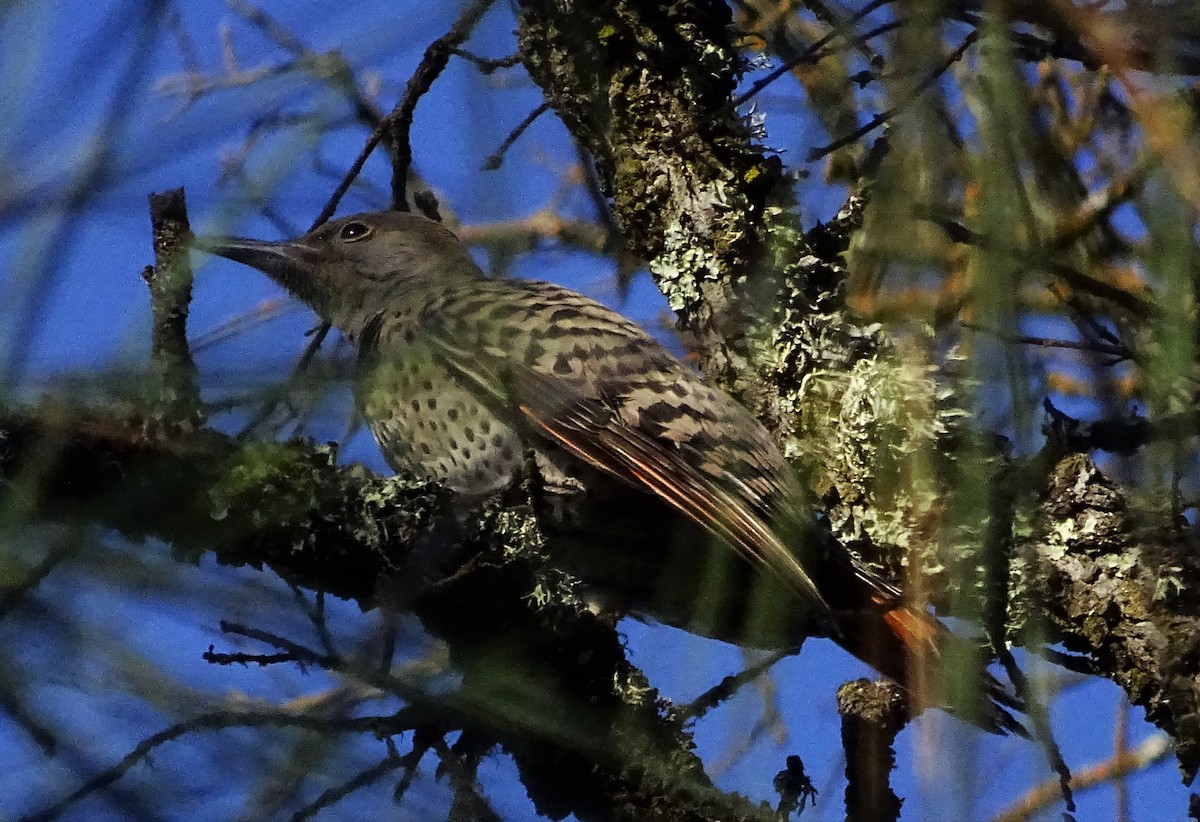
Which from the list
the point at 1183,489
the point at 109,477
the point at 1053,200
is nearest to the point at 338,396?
the point at 109,477

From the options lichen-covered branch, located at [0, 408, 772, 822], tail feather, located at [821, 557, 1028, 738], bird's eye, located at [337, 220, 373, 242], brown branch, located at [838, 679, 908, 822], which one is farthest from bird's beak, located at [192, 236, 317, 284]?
brown branch, located at [838, 679, 908, 822]

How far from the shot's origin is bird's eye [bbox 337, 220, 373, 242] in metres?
5.27

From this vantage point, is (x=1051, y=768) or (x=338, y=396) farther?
(x=338, y=396)

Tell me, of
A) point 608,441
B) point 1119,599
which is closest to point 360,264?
point 608,441

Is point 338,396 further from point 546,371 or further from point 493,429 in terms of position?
point 546,371

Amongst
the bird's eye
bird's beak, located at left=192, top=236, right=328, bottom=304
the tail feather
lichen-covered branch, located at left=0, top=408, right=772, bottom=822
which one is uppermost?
the bird's eye

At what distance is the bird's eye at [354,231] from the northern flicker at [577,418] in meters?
0.10

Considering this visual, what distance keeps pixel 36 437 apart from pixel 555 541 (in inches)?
96.1

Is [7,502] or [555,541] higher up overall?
[555,541]

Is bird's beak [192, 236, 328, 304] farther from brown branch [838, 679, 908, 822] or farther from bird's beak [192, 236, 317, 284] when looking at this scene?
brown branch [838, 679, 908, 822]

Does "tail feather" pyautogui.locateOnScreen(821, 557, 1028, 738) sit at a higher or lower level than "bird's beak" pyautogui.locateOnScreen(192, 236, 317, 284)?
lower

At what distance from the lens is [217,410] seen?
4.21 ft

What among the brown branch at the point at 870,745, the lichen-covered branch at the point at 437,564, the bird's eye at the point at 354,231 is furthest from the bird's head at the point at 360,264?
the brown branch at the point at 870,745

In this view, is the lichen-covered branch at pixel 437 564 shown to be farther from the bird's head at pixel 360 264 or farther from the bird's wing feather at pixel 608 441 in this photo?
the bird's head at pixel 360 264
